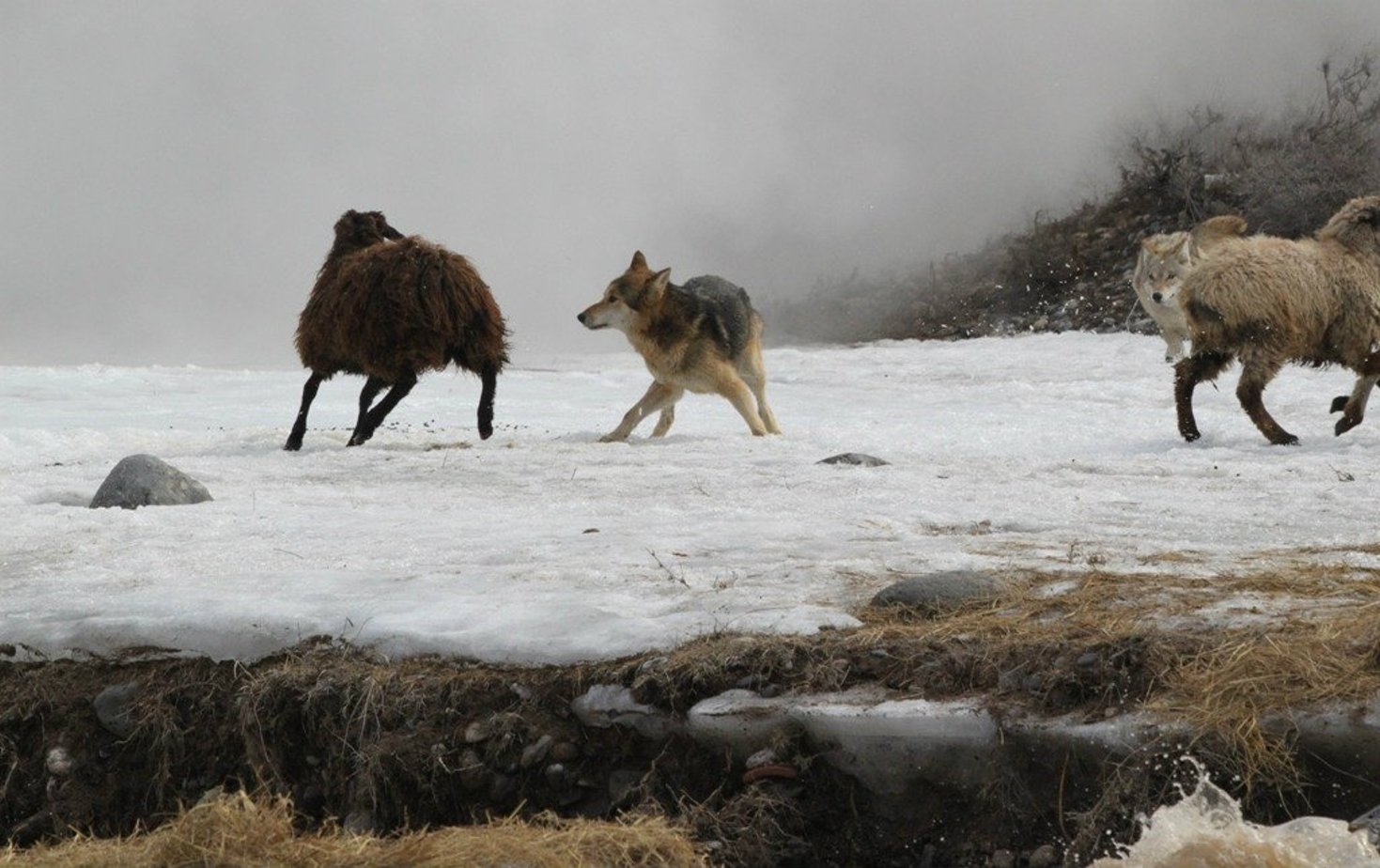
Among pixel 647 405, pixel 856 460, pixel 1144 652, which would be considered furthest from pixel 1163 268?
pixel 1144 652

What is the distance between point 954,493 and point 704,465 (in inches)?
78.4

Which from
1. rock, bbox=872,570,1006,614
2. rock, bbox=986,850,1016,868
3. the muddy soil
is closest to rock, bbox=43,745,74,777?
the muddy soil

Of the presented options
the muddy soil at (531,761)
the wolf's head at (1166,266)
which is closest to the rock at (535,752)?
the muddy soil at (531,761)

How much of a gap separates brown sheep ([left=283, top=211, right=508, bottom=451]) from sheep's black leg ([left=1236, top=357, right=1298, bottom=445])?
5699 mm

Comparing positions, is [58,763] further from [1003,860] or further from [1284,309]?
[1284,309]

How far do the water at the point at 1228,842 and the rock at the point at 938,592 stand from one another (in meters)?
1.56

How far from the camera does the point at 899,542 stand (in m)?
7.06

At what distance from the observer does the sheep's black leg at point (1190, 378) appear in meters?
11.1

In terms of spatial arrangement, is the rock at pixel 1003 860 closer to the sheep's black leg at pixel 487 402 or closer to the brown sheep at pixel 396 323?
the brown sheep at pixel 396 323

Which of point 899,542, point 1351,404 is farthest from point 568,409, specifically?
point 899,542

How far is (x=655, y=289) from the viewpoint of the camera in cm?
1288

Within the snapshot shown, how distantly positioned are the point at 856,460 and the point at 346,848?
258 inches

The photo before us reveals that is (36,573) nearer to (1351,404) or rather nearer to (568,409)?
(1351,404)

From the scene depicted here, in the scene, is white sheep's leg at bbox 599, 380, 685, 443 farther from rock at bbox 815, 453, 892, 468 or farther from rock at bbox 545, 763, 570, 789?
rock at bbox 545, 763, 570, 789
